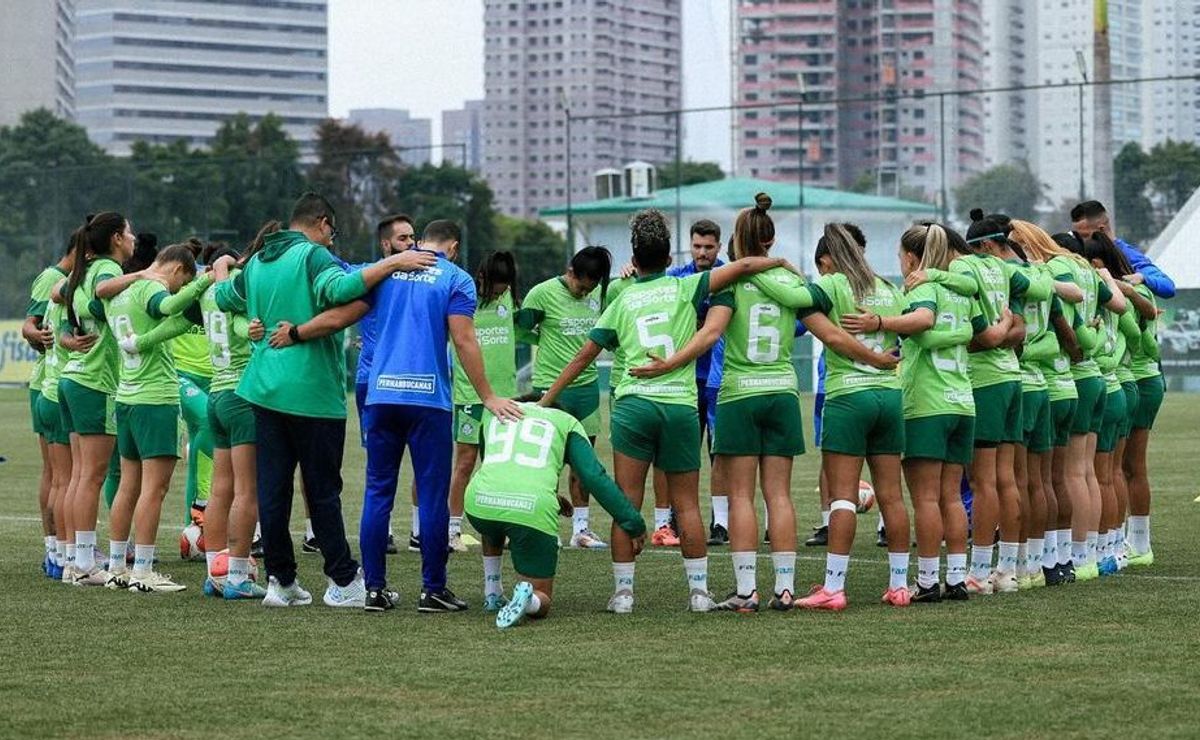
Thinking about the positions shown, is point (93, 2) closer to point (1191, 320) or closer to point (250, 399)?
point (1191, 320)

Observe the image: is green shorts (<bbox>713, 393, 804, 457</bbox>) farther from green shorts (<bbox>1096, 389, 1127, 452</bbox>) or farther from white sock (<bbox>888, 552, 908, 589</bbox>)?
green shorts (<bbox>1096, 389, 1127, 452</bbox>)

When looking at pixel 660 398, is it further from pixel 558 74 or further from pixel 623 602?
pixel 558 74

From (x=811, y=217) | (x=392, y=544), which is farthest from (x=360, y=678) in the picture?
(x=811, y=217)

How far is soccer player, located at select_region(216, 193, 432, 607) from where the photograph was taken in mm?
9977

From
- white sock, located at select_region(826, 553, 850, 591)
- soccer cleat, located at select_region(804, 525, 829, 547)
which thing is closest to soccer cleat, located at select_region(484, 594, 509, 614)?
white sock, located at select_region(826, 553, 850, 591)

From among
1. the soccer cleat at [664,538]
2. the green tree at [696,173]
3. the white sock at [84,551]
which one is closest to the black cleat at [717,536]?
the soccer cleat at [664,538]

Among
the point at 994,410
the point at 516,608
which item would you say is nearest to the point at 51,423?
the point at 516,608

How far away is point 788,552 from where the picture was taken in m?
9.79

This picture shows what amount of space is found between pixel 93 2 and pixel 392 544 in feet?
530

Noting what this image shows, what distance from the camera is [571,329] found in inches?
538

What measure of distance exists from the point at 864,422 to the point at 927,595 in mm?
973

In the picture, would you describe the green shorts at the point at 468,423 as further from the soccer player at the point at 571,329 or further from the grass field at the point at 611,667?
the grass field at the point at 611,667

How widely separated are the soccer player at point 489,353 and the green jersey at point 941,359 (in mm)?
4001

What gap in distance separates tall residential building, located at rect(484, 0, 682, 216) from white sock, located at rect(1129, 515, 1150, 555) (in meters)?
137
